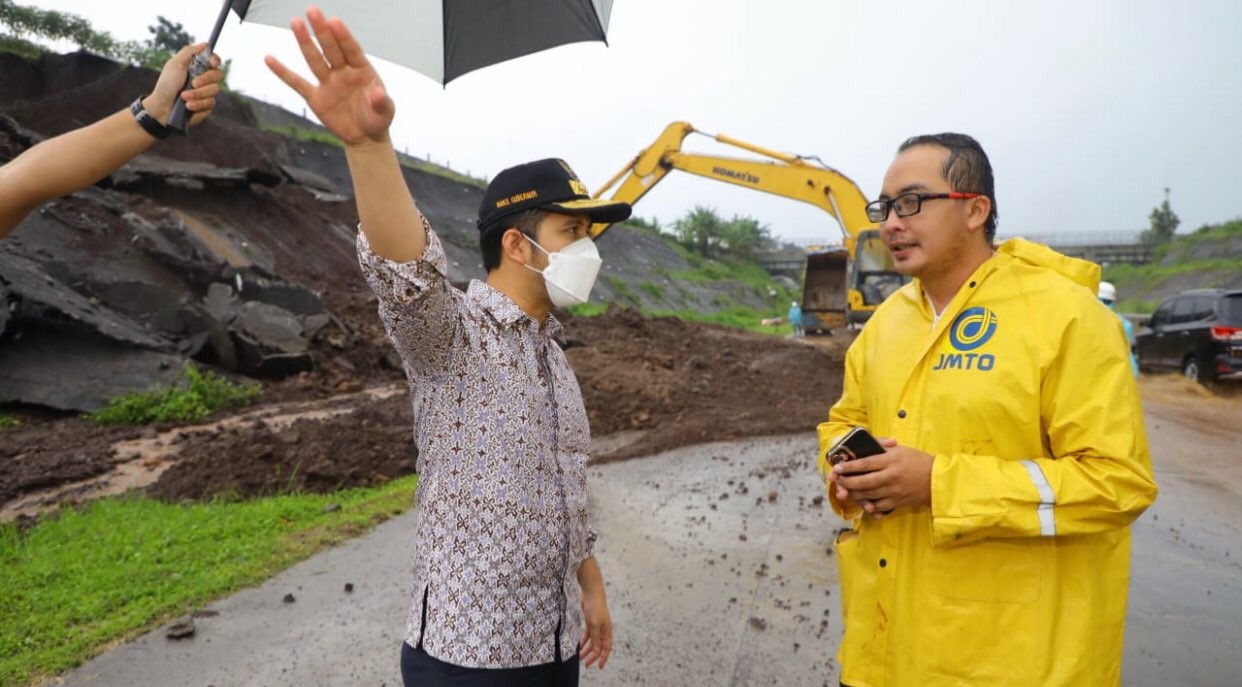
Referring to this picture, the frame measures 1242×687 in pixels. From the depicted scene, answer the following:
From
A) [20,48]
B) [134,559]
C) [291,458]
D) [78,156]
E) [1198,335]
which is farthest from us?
[20,48]

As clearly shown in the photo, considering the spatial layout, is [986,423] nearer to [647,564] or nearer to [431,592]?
[431,592]

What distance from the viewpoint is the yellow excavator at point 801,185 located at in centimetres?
1441

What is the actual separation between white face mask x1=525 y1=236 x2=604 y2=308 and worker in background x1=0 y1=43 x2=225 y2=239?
2.63 feet

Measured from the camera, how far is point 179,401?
Answer: 29.3 feet

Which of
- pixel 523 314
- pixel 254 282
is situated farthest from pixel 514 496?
pixel 254 282

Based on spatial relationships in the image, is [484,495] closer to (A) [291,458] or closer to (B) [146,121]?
(B) [146,121]

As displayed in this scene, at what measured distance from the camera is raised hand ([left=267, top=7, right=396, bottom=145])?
3.74ft

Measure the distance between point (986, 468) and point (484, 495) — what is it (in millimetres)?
1116

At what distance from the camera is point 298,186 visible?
20.9 meters

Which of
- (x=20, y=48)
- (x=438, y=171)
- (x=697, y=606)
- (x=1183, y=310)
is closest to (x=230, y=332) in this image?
(x=697, y=606)

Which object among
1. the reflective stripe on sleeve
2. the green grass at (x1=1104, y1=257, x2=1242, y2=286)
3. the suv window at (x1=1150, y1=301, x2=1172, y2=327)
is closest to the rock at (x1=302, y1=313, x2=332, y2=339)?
the reflective stripe on sleeve

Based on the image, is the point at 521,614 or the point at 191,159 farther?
the point at 191,159

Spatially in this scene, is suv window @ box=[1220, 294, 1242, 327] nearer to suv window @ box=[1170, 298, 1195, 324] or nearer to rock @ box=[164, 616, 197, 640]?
suv window @ box=[1170, 298, 1195, 324]

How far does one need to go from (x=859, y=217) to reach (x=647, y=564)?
1156cm
